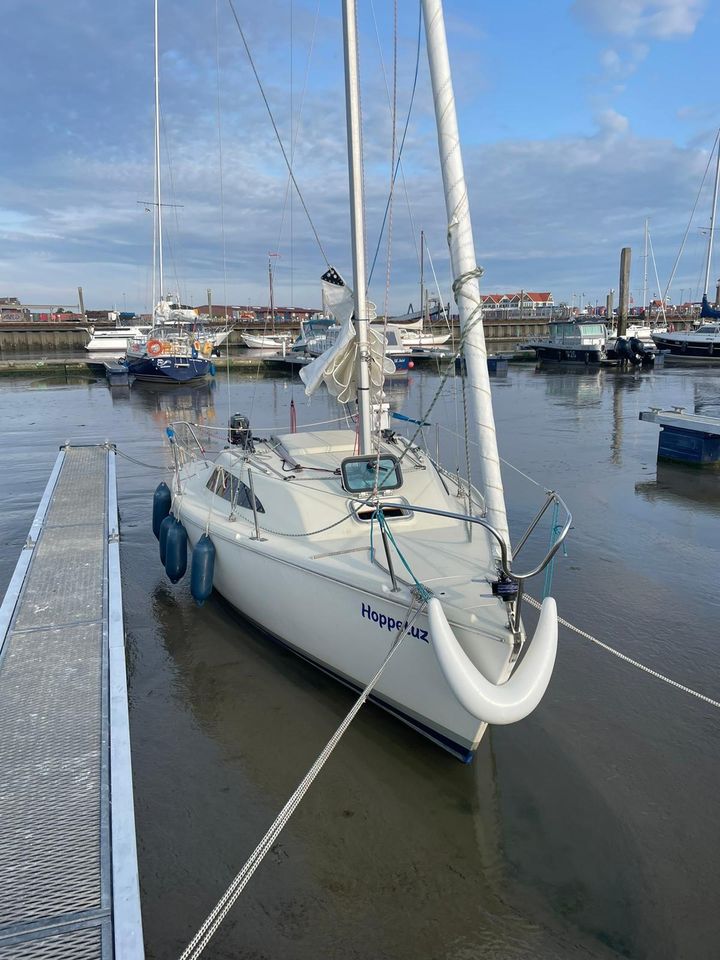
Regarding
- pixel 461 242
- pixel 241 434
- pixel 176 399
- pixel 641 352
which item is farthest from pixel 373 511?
pixel 641 352

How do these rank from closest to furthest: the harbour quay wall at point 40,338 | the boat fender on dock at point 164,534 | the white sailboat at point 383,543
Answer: the white sailboat at point 383,543, the boat fender on dock at point 164,534, the harbour quay wall at point 40,338

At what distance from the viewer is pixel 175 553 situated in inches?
321

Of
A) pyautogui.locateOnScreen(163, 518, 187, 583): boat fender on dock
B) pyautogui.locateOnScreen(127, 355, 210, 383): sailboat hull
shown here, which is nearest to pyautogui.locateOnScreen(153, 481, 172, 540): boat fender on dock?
pyautogui.locateOnScreen(163, 518, 187, 583): boat fender on dock

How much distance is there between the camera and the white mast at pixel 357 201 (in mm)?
6656

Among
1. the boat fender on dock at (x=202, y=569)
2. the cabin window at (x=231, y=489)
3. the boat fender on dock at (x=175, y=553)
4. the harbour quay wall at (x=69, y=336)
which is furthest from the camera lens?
the harbour quay wall at (x=69, y=336)

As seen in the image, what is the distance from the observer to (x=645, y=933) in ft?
12.5

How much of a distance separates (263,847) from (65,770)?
5.58ft

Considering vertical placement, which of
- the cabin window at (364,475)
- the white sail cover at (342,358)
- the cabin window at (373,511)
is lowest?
the cabin window at (373,511)

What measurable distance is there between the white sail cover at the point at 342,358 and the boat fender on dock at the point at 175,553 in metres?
2.59

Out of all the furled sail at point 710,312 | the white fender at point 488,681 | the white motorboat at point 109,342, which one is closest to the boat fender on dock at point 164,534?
the white fender at point 488,681

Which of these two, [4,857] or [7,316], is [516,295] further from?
[4,857]

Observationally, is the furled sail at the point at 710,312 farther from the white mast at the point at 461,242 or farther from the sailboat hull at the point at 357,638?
the sailboat hull at the point at 357,638

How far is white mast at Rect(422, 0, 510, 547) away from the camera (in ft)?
15.3

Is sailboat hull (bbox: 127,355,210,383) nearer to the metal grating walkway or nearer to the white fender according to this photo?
the metal grating walkway
